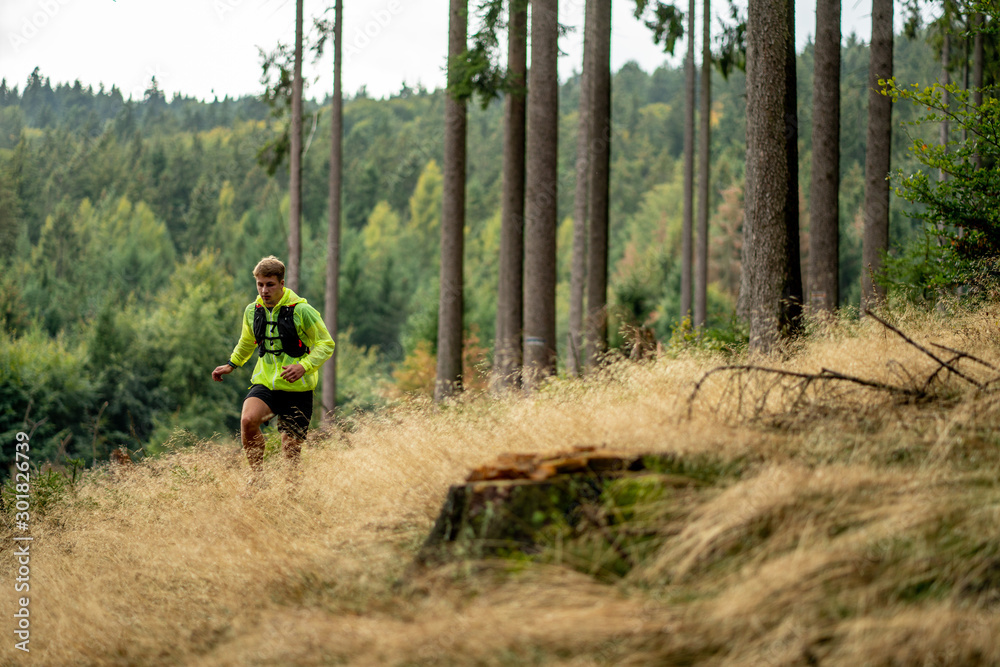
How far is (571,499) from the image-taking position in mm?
3777

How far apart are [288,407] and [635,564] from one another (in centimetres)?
383

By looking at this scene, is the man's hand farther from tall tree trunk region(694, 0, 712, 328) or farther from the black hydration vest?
tall tree trunk region(694, 0, 712, 328)

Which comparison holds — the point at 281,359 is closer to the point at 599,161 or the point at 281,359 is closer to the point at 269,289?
the point at 269,289

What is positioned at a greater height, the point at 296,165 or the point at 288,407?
the point at 296,165

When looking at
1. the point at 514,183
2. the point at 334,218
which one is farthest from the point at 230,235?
the point at 514,183

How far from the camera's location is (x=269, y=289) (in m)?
6.40

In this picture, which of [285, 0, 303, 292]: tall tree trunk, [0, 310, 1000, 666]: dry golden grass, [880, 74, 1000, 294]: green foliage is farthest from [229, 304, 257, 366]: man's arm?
[285, 0, 303, 292]: tall tree trunk

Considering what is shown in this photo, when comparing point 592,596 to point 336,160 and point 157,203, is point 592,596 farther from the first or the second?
point 157,203

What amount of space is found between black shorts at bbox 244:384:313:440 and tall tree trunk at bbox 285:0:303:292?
10.8 m

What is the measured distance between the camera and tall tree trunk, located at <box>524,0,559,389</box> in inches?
471

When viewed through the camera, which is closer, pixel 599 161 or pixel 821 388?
pixel 821 388

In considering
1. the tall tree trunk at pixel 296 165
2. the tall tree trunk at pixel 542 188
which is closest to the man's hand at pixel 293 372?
the tall tree trunk at pixel 542 188

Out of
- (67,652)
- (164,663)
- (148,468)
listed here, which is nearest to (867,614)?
(164,663)

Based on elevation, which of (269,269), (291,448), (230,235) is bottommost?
(291,448)
